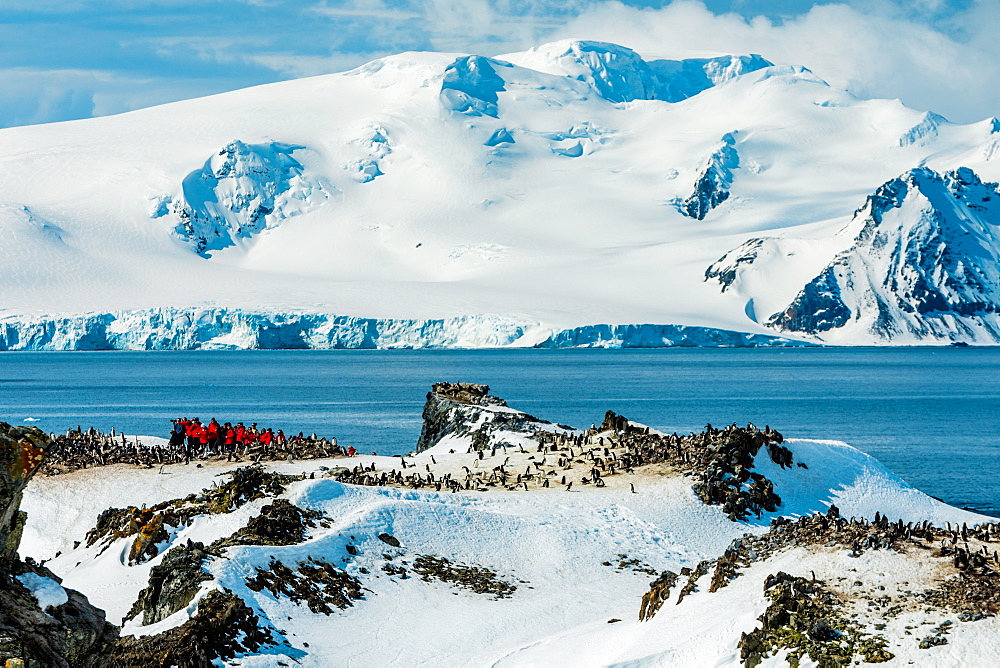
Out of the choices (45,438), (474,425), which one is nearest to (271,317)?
(474,425)

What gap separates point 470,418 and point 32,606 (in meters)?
29.6

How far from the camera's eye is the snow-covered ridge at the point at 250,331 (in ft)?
600

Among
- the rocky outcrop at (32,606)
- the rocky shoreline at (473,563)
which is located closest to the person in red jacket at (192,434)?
the rocky shoreline at (473,563)

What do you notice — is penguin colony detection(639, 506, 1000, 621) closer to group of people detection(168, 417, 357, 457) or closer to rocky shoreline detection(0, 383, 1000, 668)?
rocky shoreline detection(0, 383, 1000, 668)

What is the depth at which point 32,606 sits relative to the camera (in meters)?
10.5

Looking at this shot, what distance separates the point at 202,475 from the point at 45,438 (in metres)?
20.6

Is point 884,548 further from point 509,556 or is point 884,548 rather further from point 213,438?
point 213,438

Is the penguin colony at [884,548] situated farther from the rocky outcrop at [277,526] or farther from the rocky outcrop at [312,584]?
the rocky outcrop at [277,526]

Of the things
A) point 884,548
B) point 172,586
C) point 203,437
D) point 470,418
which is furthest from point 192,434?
point 884,548

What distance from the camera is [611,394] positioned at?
112 meters

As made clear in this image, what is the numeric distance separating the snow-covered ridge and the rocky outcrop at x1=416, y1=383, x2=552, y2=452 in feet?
481

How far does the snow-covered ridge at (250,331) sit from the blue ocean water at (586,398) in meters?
4.61

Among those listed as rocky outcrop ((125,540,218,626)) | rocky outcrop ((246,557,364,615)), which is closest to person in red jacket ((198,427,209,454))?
rocky outcrop ((246,557,364,615))

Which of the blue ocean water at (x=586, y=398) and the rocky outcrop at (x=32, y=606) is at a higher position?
the rocky outcrop at (x=32, y=606)
